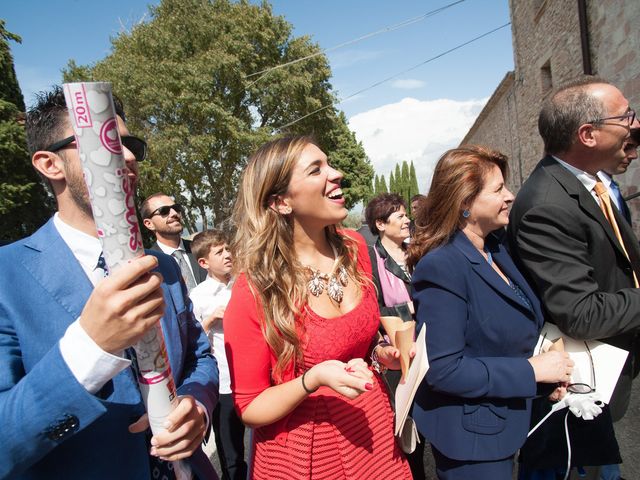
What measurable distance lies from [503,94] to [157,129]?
47.1 feet

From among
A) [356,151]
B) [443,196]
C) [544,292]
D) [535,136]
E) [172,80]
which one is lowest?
[356,151]

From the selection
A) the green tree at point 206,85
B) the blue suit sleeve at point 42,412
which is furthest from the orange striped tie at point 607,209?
the green tree at point 206,85

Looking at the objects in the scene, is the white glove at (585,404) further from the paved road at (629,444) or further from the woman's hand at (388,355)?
the paved road at (629,444)

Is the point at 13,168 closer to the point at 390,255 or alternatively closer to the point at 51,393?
the point at 390,255

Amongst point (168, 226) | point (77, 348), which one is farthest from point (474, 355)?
point (168, 226)

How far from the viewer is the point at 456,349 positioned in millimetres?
1693

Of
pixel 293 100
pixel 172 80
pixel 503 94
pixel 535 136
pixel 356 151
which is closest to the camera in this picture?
pixel 535 136

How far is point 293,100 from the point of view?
1997 cm

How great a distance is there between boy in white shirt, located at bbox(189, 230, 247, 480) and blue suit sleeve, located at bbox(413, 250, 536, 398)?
1.69 meters

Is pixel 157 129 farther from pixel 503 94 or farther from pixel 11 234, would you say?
pixel 503 94

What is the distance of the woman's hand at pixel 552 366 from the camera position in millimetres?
1695

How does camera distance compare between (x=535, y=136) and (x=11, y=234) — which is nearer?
(x=535, y=136)

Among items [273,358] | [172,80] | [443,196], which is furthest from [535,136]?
[172,80]

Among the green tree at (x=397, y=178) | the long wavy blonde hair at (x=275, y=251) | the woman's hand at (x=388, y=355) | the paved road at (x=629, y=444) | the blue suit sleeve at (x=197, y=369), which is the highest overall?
the long wavy blonde hair at (x=275, y=251)
